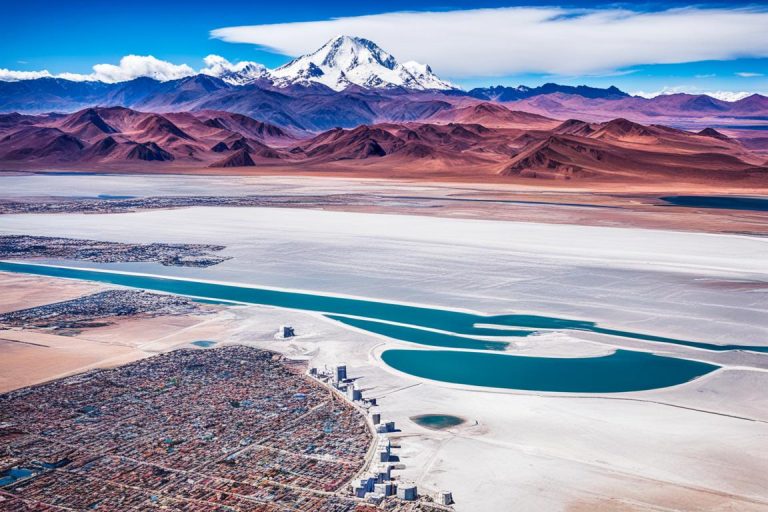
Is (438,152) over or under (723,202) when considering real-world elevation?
over

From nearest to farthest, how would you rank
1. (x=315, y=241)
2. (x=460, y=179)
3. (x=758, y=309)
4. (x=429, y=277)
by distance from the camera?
1. (x=758, y=309)
2. (x=429, y=277)
3. (x=315, y=241)
4. (x=460, y=179)

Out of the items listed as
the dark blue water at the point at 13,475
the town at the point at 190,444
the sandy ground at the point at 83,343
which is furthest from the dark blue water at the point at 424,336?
the dark blue water at the point at 13,475

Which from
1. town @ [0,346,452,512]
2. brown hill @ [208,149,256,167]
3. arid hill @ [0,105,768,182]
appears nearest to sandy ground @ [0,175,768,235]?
arid hill @ [0,105,768,182]

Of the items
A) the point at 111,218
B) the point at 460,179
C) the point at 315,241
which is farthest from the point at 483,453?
the point at 460,179

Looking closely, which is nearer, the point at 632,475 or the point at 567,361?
the point at 632,475

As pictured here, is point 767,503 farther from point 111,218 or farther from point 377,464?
point 111,218

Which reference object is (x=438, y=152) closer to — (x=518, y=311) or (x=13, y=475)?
(x=518, y=311)

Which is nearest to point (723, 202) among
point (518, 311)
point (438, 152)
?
point (518, 311)

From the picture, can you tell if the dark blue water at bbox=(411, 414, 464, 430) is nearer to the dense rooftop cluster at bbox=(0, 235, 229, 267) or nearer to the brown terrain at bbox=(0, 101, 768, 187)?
the dense rooftop cluster at bbox=(0, 235, 229, 267)
